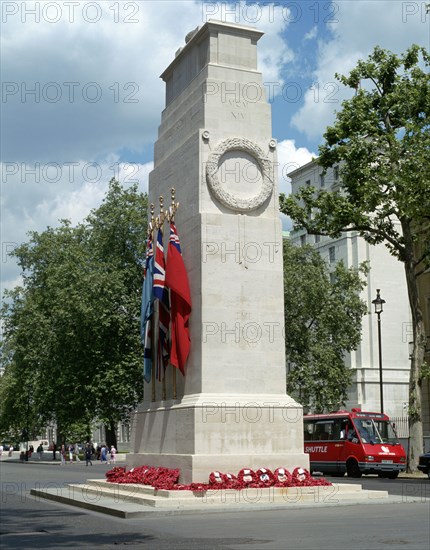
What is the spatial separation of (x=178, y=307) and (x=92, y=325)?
93.1 feet

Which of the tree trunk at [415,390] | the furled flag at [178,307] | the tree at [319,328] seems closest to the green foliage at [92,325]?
the tree at [319,328]

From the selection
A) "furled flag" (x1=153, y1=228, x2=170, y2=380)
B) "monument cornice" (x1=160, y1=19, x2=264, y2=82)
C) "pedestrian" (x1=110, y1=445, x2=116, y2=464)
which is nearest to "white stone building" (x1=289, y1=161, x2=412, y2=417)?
"pedestrian" (x1=110, y1=445, x2=116, y2=464)

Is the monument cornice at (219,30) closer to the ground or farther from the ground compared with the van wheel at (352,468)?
farther from the ground

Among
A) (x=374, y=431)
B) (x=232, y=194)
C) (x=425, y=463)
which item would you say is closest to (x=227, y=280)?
(x=232, y=194)

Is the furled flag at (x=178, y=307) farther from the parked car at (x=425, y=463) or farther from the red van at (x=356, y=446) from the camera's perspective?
the red van at (x=356, y=446)

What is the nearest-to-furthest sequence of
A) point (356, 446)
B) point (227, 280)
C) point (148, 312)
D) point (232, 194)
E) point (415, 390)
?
point (227, 280) → point (232, 194) → point (148, 312) → point (415, 390) → point (356, 446)

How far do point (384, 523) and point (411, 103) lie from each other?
23.7 m

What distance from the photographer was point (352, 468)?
115 feet

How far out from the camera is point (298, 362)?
1989 inches

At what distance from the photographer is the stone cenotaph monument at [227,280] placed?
19.9m

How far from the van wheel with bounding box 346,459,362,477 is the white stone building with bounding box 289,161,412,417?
29873 mm

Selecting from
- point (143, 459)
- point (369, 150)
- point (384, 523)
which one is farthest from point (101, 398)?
point (384, 523)

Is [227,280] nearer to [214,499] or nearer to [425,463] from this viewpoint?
[214,499]

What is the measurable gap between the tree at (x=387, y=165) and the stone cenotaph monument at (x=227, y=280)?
11.6 m
